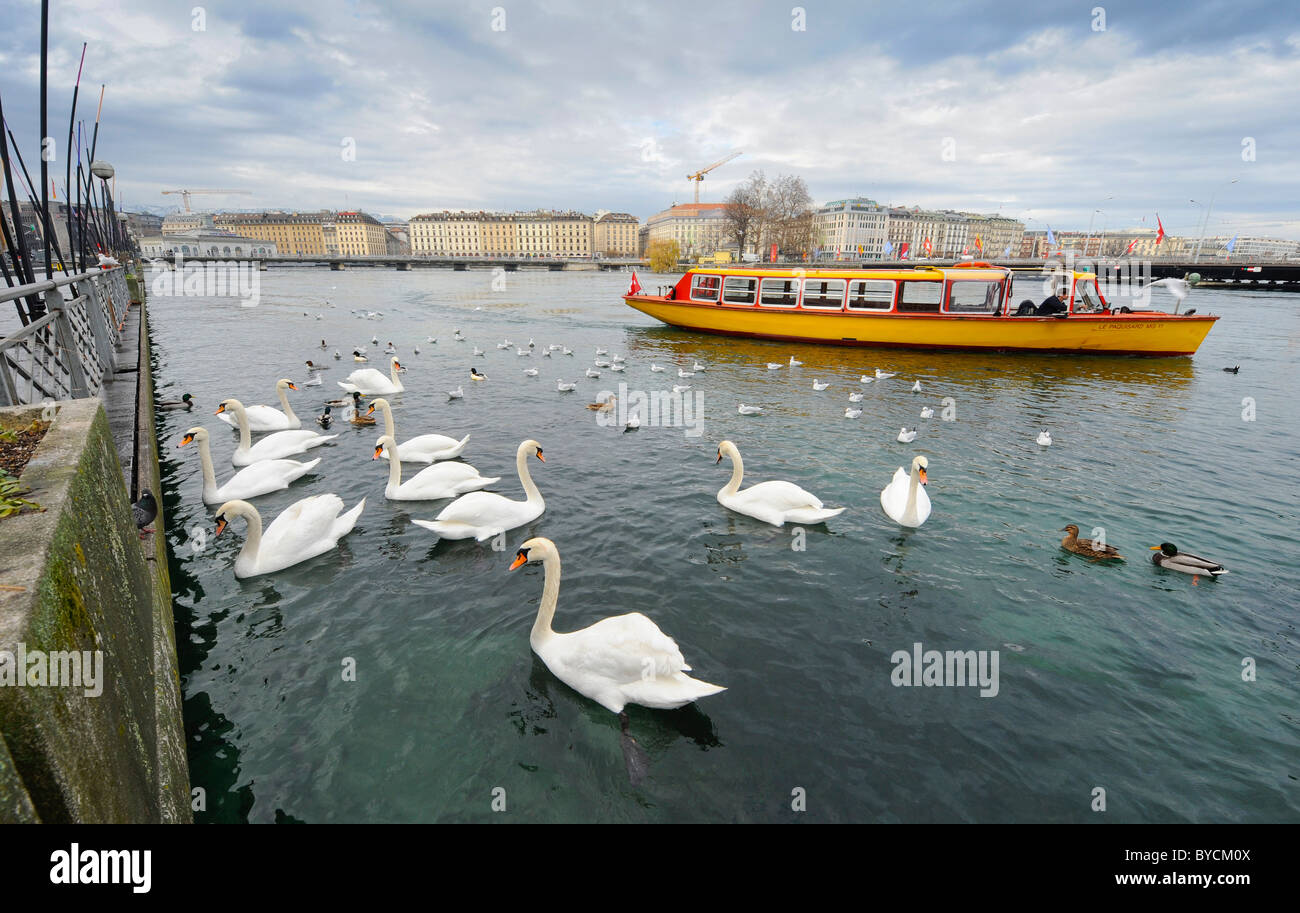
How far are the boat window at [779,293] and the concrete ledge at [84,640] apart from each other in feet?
77.4

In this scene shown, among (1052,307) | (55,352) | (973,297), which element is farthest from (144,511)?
(1052,307)

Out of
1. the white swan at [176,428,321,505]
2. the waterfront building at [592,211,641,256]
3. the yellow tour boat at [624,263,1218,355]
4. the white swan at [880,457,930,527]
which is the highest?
the waterfront building at [592,211,641,256]

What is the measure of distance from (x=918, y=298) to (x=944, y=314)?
1.58 meters

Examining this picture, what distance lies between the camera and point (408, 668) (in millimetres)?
5004

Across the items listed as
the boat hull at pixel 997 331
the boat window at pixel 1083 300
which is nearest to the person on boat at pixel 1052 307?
the boat hull at pixel 997 331

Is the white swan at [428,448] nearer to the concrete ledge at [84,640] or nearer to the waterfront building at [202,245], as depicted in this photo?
the concrete ledge at [84,640]

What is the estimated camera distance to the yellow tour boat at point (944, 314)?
2094 centimetres

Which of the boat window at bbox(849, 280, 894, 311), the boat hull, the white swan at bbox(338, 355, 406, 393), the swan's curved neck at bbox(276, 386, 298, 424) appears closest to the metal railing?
the swan's curved neck at bbox(276, 386, 298, 424)

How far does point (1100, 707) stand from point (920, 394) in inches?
486

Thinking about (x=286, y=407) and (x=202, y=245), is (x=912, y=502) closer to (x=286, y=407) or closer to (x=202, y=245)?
(x=286, y=407)

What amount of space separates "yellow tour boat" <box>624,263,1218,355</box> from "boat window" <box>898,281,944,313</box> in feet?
0.13

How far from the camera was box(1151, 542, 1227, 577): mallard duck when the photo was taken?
644cm

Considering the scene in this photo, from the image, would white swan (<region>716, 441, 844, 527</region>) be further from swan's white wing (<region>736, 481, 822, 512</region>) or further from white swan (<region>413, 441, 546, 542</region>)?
white swan (<region>413, 441, 546, 542</region>)
